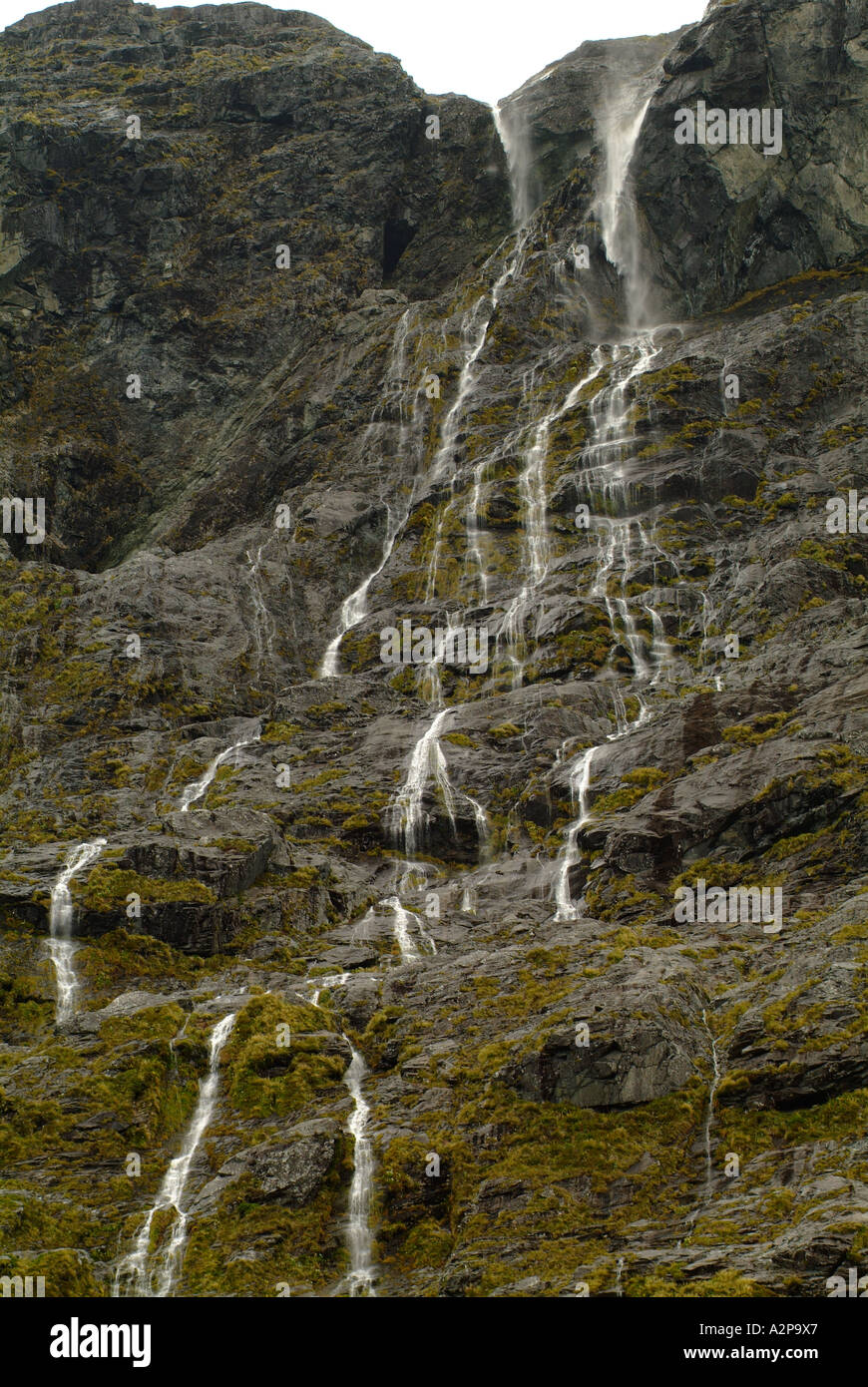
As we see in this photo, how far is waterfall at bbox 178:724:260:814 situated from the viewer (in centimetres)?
3941

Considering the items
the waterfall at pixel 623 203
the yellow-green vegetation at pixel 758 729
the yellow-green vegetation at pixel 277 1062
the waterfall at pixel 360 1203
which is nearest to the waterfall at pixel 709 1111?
the waterfall at pixel 360 1203

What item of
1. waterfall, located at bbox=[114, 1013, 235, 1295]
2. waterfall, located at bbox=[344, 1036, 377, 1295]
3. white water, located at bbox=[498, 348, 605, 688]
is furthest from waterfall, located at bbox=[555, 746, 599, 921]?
waterfall, located at bbox=[114, 1013, 235, 1295]

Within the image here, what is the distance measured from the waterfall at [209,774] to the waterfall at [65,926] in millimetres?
4608

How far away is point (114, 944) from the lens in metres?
31.1

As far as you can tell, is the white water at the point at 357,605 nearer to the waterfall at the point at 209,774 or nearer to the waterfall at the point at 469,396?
the waterfall at the point at 469,396

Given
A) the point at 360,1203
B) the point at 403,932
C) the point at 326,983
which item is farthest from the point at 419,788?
the point at 360,1203

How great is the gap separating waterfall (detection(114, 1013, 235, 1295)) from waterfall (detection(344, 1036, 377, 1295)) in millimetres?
2716

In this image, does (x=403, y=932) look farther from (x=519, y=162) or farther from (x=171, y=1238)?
(x=519, y=162)

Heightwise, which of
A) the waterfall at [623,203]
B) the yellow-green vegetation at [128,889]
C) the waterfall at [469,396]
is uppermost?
the waterfall at [623,203]

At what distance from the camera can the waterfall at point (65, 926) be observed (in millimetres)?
29425

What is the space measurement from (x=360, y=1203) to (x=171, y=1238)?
3085 mm

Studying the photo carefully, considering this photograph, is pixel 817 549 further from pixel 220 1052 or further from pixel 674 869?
pixel 220 1052
